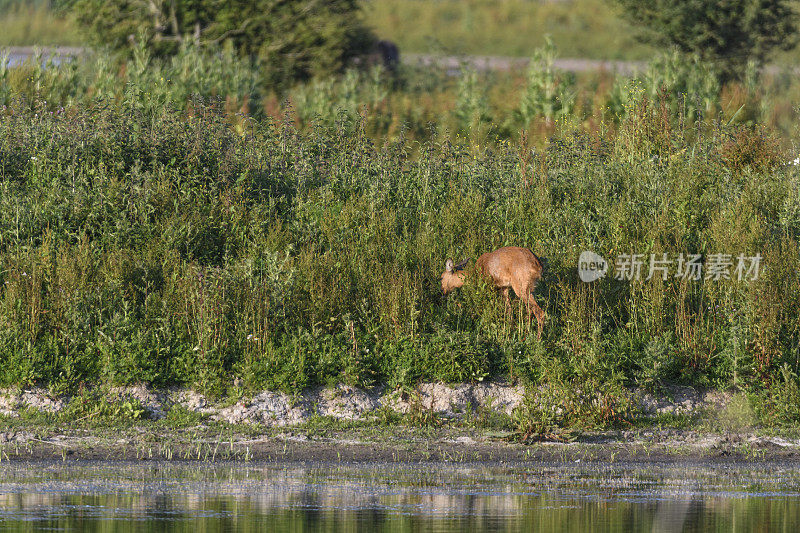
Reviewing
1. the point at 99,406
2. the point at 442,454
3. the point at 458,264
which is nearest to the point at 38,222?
the point at 99,406

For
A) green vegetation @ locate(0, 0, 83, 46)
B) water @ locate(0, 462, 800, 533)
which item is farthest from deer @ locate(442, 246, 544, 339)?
green vegetation @ locate(0, 0, 83, 46)

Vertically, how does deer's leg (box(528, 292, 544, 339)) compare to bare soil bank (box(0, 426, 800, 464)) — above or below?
above

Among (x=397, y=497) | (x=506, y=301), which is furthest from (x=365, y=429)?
(x=397, y=497)

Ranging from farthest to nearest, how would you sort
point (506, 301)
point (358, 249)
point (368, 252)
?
point (358, 249) < point (368, 252) < point (506, 301)

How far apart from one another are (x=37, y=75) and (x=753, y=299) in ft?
42.4

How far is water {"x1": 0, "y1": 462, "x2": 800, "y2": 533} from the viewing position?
24.2 feet

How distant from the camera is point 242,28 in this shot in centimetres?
2733

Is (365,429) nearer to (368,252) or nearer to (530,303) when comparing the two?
(530,303)

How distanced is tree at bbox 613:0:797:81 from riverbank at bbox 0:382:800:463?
17140 mm

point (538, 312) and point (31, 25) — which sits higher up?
point (31, 25)

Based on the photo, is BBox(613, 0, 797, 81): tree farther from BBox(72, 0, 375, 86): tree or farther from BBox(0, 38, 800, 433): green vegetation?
BBox(0, 38, 800, 433): green vegetation

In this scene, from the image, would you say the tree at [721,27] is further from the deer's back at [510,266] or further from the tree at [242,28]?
the deer's back at [510,266]

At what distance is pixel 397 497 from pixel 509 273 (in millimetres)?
3981

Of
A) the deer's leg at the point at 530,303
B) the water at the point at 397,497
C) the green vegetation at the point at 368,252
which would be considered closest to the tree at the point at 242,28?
the green vegetation at the point at 368,252
